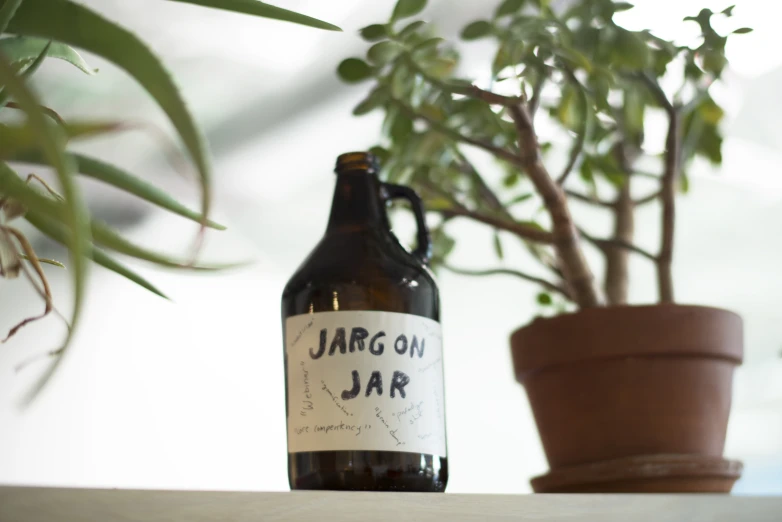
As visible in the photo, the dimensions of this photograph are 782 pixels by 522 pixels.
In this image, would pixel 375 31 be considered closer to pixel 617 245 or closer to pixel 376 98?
pixel 376 98

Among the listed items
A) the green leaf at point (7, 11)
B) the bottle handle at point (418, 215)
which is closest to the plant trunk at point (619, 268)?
the bottle handle at point (418, 215)

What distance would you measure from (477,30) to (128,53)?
1.59 feet

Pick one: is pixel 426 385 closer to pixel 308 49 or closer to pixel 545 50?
pixel 545 50

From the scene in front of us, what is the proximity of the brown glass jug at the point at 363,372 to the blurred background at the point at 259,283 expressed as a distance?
894 millimetres

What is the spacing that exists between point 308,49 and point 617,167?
72 centimetres

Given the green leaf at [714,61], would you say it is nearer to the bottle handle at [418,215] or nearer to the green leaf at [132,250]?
the bottle handle at [418,215]

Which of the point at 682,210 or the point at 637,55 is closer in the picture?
the point at 637,55

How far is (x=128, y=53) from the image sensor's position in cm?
34

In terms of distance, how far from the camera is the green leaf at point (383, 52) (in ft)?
2.31

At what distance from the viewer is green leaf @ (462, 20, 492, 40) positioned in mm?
753

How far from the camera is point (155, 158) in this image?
151 centimetres

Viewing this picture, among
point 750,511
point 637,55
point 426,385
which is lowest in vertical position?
point 750,511

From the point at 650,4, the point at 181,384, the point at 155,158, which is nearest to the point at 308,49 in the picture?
the point at 155,158

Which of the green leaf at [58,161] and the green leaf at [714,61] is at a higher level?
the green leaf at [714,61]
